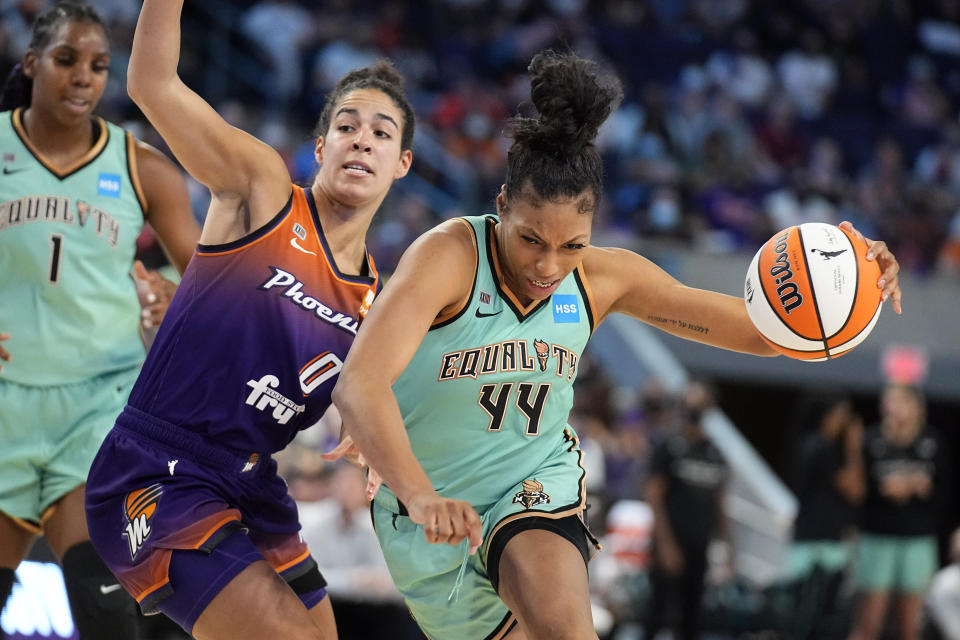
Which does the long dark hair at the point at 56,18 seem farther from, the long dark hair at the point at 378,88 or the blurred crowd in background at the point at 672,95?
the blurred crowd in background at the point at 672,95

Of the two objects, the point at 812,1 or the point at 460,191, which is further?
the point at 812,1

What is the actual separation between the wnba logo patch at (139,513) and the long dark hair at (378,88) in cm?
138

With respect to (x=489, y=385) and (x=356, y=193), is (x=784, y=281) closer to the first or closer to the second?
(x=489, y=385)

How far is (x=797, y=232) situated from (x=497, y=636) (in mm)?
1714

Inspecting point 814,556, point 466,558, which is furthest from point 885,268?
point 814,556

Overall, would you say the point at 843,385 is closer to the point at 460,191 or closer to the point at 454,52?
the point at 460,191

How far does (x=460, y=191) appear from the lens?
1375 cm

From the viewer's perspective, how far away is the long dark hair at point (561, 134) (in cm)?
353

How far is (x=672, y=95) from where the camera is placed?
16.6 meters

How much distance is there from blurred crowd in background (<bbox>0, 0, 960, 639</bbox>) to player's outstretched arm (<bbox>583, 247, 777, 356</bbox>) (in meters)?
5.69

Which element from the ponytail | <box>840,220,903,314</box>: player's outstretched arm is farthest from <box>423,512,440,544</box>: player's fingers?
the ponytail

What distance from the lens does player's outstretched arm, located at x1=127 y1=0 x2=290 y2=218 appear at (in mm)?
3436

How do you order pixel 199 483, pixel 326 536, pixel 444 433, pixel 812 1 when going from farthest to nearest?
pixel 812 1 < pixel 326 536 < pixel 444 433 < pixel 199 483

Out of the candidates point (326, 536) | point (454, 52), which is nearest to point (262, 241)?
point (326, 536)
